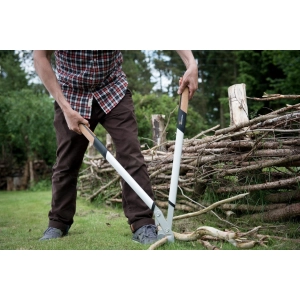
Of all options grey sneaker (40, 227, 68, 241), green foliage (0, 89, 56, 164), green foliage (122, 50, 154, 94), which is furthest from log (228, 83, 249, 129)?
green foliage (122, 50, 154, 94)

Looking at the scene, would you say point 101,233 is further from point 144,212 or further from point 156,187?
point 156,187

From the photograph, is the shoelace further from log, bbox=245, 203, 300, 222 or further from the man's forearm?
the man's forearm

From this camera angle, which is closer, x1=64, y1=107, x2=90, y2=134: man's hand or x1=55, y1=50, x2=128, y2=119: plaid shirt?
x1=64, y1=107, x2=90, y2=134: man's hand

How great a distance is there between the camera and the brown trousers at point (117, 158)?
2053 mm

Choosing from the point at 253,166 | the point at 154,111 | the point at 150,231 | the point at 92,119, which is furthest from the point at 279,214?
the point at 154,111

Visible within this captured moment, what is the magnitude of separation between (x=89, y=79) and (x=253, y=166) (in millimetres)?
1133

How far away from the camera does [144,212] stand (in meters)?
2.04

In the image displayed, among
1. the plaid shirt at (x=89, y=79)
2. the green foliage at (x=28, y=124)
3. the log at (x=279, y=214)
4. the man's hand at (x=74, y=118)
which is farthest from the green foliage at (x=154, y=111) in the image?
the man's hand at (x=74, y=118)

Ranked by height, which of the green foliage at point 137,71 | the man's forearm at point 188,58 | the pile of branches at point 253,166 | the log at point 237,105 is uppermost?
the green foliage at point 137,71

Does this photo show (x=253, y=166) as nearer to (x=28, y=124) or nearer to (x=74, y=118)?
(x=74, y=118)

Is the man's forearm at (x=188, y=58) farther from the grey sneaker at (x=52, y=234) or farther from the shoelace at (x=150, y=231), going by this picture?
the grey sneaker at (x=52, y=234)

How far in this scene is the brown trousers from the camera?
205cm
